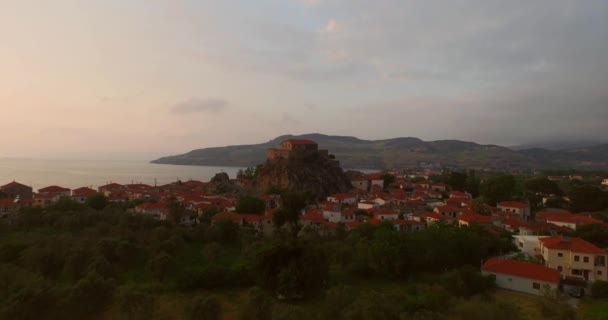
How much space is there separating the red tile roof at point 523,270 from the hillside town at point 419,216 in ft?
0.15

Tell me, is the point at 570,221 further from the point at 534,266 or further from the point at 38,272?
the point at 38,272

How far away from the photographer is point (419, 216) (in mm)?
38125

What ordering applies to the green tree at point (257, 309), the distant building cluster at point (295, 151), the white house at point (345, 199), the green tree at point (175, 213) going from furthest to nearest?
the distant building cluster at point (295, 151), the white house at point (345, 199), the green tree at point (175, 213), the green tree at point (257, 309)

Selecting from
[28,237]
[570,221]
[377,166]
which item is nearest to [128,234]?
[28,237]

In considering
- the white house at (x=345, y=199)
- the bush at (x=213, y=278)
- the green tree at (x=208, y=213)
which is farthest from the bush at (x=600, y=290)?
the white house at (x=345, y=199)

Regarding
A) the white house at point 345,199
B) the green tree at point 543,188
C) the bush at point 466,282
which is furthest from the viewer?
the green tree at point 543,188

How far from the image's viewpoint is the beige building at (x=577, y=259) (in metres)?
21.9

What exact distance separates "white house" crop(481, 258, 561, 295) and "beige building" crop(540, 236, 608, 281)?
3.14 metres

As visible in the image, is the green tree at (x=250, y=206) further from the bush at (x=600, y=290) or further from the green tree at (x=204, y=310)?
the bush at (x=600, y=290)

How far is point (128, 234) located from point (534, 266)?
2711 cm

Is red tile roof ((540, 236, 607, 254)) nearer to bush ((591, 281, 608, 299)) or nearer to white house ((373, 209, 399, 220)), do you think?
bush ((591, 281, 608, 299))

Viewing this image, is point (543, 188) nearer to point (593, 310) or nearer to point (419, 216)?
point (419, 216)

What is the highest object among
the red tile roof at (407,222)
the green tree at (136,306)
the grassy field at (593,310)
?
the green tree at (136,306)

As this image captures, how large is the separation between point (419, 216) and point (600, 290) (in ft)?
64.0
